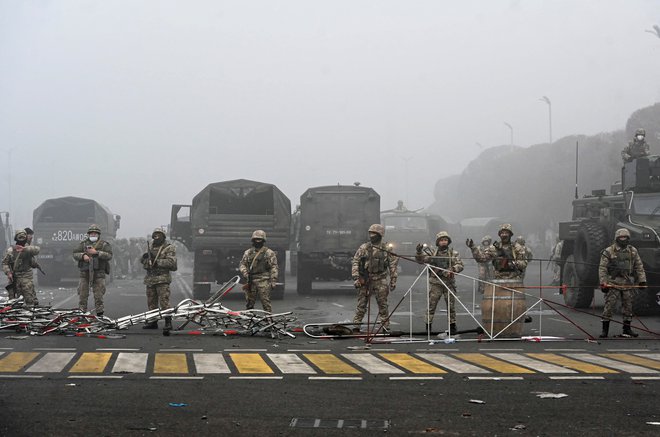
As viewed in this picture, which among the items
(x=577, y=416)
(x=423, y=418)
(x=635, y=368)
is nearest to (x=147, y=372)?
(x=423, y=418)

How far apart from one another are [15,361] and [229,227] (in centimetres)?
1506

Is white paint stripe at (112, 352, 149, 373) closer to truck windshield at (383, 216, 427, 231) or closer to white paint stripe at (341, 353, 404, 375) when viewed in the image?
white paint stripe at (341, 353, 404, 375)

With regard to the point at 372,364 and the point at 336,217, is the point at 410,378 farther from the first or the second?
the point at 336,217

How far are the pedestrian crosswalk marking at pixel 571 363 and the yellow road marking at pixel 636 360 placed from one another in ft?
2.15

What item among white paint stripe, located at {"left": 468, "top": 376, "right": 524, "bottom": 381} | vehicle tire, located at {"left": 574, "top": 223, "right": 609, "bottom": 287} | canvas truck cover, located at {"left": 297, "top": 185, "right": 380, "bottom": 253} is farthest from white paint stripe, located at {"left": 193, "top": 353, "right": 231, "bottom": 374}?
canvas truck cover, located at {"left": 297, "top": 185, "right": 380, "bottom": 253}

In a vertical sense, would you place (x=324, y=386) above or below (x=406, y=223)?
below

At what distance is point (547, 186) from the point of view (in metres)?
81.8

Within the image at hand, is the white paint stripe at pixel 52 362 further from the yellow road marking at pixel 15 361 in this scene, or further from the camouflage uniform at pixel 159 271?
the camouflage uniform at pixel 159 271

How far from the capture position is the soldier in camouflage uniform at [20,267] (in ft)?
61.9

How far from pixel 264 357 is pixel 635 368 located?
448 cm

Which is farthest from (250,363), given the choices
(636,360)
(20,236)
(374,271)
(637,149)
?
(637,149)

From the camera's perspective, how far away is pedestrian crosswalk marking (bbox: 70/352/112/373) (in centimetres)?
1075

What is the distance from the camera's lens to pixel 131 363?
11.5 meters

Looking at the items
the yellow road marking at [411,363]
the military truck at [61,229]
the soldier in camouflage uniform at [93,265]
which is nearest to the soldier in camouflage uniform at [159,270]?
the soldier in camouflage uniform at [93,265]
